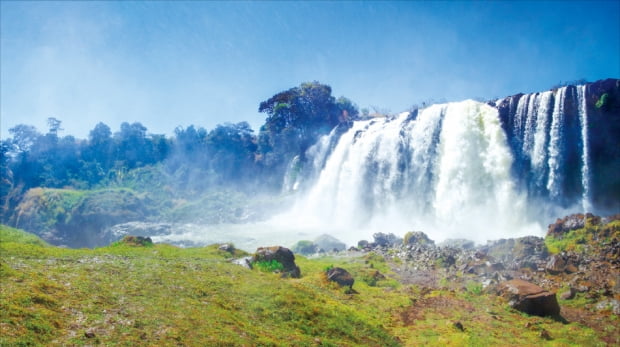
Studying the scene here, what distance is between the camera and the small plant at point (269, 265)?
13.0 metres

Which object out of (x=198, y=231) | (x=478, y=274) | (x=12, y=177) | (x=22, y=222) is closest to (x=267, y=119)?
(x=198, y=231)

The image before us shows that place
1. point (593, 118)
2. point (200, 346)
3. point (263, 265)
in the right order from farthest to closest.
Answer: point (593, 118), point (263, 265), point (200, 346)

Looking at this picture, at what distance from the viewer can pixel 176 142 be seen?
7650 cm

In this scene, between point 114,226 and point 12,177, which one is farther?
point 12,177

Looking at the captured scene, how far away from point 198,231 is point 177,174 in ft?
87.5

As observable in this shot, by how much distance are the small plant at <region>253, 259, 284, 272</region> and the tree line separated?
4906 cm

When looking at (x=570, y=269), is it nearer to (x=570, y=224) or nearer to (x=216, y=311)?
(x=570, y=224)

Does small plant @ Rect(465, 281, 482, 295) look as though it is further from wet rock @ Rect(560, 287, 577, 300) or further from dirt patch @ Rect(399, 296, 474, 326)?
wet rock @ Rect(560, 287, 577, 300)

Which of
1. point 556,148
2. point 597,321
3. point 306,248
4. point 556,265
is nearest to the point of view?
point 597,321

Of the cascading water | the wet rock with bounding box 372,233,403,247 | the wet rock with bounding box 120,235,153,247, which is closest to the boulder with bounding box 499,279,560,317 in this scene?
the wet rock with bounding box 372,233,403,247

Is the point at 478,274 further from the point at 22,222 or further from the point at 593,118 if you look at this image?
the point at 22,222

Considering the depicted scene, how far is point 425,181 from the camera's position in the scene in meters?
33.9

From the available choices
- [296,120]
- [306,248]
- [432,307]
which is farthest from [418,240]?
[296,120]

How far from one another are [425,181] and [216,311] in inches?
1178
